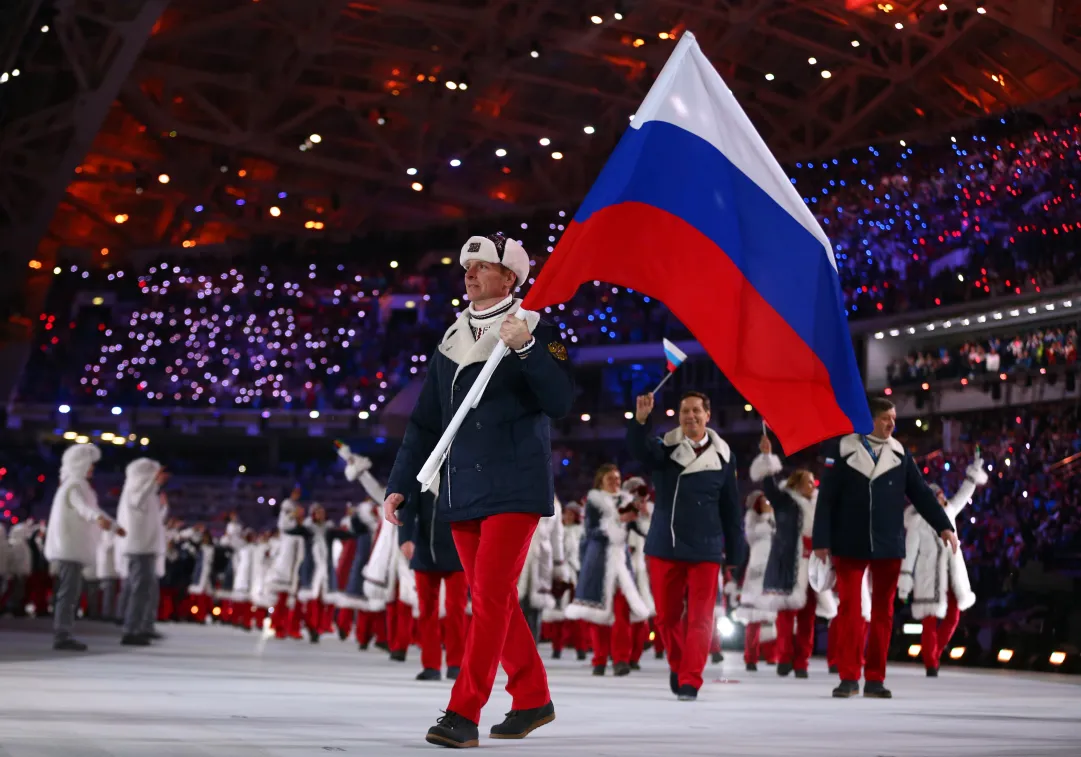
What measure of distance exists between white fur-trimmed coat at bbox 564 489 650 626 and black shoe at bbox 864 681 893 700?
10.8 feet

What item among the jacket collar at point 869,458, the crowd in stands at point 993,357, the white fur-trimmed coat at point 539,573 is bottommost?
the white fur-trimmed coat at point 539,573

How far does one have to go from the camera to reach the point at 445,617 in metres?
11.0

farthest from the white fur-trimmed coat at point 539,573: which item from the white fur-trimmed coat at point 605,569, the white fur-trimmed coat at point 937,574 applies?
the white fur-trimmed coat at point 937,574

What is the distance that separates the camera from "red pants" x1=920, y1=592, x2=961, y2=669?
14695 mm

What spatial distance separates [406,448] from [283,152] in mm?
41091

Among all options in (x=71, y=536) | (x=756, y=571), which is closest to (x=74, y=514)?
(x=71, y=536)

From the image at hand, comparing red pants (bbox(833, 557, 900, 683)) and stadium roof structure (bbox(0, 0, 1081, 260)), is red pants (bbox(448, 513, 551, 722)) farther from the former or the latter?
stadium roof structure (bbox(0, 0, 1081, 260))

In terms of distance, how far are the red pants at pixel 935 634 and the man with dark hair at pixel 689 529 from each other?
549 cm

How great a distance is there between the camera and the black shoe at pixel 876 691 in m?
10.1

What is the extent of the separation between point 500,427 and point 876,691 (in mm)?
5122

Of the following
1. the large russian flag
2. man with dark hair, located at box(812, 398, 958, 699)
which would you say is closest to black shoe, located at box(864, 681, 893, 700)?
man with dark hair, located at box(812, 398, 958, 699)

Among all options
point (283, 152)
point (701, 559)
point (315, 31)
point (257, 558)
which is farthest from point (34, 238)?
point (701, 559)

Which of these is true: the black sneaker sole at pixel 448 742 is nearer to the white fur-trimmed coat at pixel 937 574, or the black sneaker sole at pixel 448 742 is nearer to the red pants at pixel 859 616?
the red pants at pixel 859 616

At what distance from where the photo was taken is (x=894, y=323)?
3759 centimetres
